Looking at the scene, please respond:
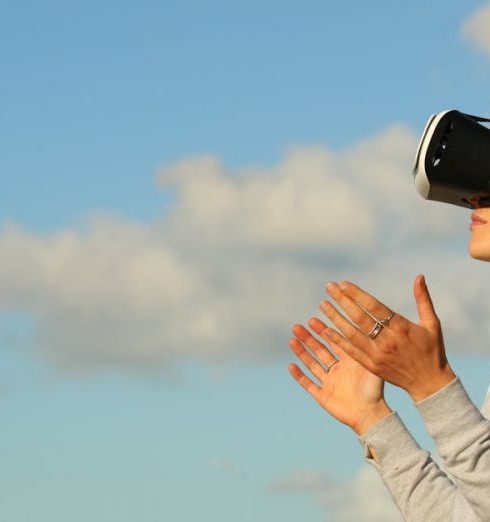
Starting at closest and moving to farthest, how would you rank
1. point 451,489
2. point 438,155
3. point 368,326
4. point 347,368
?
point 368,326 → point 451,489 → point 347,368 → point 438,155

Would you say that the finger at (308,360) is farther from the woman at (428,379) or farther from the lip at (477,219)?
the lip at (477,219)

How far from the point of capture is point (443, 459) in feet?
15.1

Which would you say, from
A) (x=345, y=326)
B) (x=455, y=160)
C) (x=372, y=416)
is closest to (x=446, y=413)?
(x=345, y=326)

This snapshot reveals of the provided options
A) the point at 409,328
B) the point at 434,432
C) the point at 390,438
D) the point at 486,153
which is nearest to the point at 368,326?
the point at 409,328

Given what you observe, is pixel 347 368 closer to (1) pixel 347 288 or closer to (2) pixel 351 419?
(2) pixel 351 419

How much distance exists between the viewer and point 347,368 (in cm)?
541

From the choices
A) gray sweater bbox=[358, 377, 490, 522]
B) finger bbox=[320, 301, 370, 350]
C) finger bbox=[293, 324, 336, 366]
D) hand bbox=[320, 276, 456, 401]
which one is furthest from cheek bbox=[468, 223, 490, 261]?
finger bbox=[320, 301, 370, 350]

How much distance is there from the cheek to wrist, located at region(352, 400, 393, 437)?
2.64 feet

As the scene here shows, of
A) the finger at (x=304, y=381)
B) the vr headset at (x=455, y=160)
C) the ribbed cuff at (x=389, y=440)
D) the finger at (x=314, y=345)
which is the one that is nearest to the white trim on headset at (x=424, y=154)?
the vr headset at (x=455, y=160)

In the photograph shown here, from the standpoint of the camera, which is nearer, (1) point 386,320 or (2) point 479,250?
(1) point 386,320

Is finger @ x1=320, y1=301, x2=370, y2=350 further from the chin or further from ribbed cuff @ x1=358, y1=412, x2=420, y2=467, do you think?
the chin

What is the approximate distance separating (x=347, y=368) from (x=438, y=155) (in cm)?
115

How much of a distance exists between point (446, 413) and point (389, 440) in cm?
58

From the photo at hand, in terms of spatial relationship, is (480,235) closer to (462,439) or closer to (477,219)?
(477,219)
